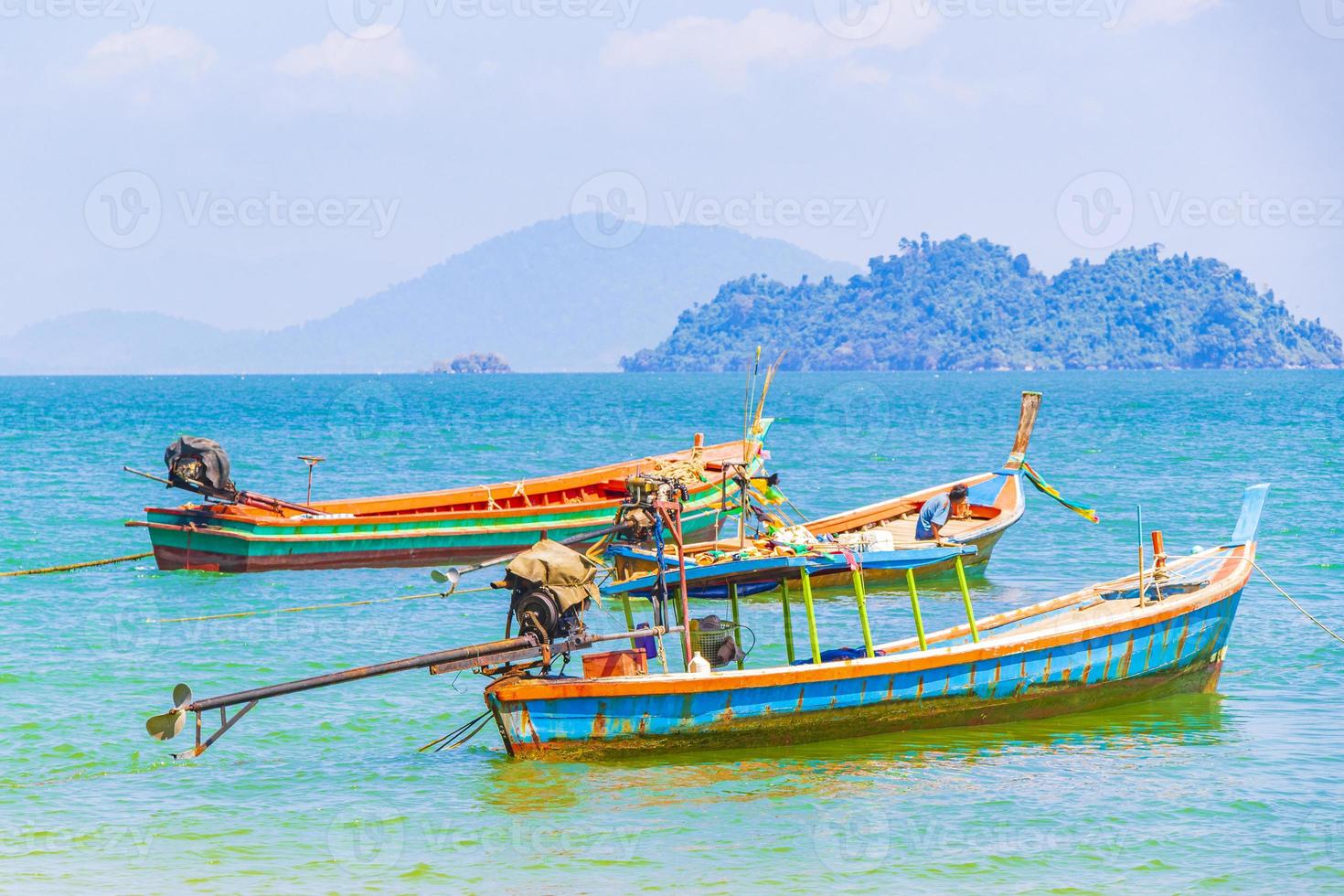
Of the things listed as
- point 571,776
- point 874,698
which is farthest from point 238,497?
point 874,698

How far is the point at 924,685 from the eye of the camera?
701 inches

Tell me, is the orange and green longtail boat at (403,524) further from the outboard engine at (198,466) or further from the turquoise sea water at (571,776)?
the outboard engine at (198,466)

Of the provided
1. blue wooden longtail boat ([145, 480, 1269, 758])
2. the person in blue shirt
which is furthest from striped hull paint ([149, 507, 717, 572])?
blue wooden longtail boat ([145, 480, 1269, 758])

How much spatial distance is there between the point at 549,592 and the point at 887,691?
13.8 ft

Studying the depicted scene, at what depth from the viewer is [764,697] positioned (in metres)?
17.1

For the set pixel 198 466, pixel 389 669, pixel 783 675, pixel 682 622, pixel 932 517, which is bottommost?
pixel 783 675

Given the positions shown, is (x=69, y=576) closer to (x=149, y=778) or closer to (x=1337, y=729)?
(x=149, y=778)

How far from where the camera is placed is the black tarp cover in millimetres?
28750

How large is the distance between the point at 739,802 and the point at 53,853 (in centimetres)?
677

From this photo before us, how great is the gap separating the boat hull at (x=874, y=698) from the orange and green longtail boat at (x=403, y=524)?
9908mm

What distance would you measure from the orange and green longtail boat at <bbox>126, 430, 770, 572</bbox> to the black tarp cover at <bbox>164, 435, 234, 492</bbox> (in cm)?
74

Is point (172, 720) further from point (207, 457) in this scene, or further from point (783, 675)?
point (207, 457)

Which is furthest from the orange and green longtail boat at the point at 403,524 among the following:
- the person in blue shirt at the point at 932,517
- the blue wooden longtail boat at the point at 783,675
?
the blue wooden longtail boat at the point at 783,675

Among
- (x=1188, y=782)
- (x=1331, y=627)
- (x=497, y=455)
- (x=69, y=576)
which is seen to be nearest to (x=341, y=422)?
(x=497, y=455)
